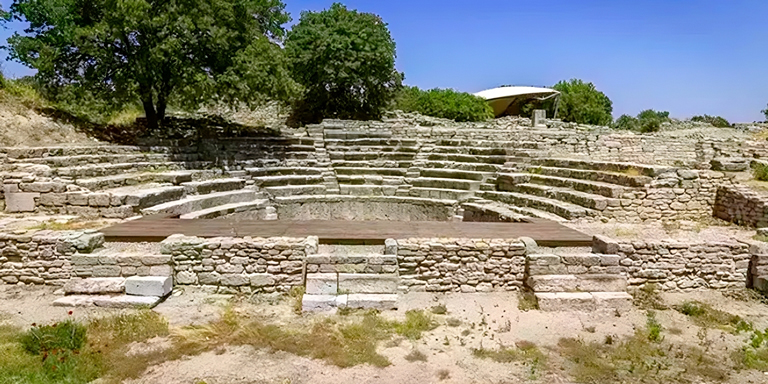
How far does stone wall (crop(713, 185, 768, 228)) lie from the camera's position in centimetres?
1002

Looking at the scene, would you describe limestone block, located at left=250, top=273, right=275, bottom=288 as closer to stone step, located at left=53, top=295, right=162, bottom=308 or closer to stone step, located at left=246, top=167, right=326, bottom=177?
stone step, located at left=53, top=295, right=162, bottom=308

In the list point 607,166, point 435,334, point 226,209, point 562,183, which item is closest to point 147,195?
point 226,209

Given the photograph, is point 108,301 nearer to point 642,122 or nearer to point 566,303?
point 566,303

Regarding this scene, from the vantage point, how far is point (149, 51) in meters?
13.6

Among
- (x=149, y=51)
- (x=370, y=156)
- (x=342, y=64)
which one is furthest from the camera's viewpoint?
(x=342, y=64)

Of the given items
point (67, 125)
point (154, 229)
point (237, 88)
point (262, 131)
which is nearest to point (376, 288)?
point (154, 229)

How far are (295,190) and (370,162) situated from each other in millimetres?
2988

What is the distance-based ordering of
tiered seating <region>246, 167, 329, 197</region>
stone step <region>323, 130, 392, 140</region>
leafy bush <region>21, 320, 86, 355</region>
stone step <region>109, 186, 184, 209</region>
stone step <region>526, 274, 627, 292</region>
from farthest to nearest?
stone step <region>323, 130, 392, 140</region> → tiered seating <region>246, 167, 329, 197</region> → stone step <region>109, 186, 184, 209</region> → stone step <region>526, 274, 627, 292</region> → leafy bush <region>21, 320, 86, 355</region>

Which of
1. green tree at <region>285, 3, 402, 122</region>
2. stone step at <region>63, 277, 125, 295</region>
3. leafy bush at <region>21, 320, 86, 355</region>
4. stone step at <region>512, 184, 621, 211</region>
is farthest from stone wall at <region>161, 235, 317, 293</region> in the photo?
green tree at <region>285, 3, 402, 122</region>

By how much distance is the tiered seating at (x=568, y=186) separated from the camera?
10.8m

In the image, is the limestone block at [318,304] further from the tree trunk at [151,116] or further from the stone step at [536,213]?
the tree trunk at [151,116]

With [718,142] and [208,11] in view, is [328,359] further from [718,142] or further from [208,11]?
[718,142]

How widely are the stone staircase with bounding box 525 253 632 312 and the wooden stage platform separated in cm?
80

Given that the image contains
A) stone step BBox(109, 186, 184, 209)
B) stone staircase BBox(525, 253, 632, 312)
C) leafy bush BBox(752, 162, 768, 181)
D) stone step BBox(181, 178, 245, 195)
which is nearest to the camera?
stone staircase BBox(525, 253, 632, 312)
